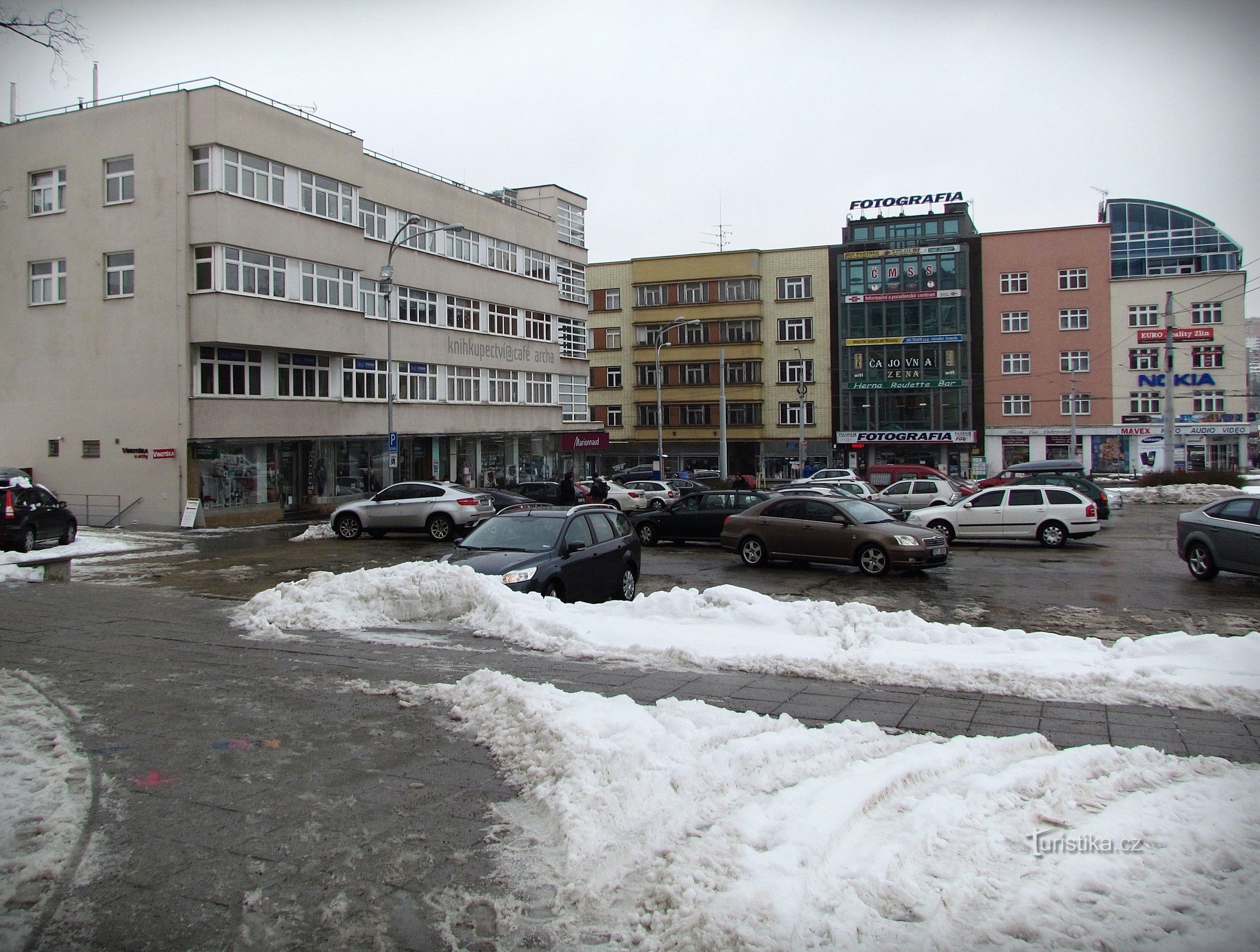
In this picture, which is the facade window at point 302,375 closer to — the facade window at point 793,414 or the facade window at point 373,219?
the facade window at point 373,219

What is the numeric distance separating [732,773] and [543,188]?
50201mm

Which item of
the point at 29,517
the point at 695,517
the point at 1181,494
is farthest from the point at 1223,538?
the point at 1181,494

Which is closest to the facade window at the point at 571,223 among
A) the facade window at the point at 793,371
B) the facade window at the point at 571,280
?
the facade window at the point at 571,280

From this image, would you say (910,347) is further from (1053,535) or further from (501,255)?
(1053,535)

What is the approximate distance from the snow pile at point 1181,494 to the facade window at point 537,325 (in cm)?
2906

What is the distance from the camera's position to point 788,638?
9555 mm

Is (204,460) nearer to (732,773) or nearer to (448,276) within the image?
(448,276)

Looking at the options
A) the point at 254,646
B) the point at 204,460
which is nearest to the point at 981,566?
the point at 254,646

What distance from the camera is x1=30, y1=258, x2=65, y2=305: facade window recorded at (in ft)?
103

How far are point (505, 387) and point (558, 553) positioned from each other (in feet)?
117

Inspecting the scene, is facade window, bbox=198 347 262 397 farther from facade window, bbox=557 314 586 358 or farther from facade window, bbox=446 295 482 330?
facade window, bbox=557 314 586 358

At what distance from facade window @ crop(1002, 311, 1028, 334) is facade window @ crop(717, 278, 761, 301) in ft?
56.7

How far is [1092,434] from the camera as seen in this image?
208ft

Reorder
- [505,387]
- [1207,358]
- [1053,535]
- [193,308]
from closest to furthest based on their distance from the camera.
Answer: [1053,535], [193,308], [505,387], [1207,358]
